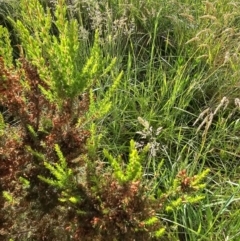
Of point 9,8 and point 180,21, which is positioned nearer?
point 180,21

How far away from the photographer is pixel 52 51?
5.01 feet

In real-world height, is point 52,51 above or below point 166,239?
above

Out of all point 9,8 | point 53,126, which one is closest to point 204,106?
point 53,126

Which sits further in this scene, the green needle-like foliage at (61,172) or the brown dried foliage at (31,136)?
the brown dried foliage at (31,136)

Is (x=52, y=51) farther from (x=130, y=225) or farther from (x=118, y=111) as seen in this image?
(x=118, y=111)

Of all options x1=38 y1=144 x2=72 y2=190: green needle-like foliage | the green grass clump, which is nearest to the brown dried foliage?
the green grass clump

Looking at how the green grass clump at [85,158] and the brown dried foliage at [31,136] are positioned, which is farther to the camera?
the brown dried foliage at [31,136]

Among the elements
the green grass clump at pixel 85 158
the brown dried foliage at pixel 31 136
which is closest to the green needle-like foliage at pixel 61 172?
the green grass clump at pixel 85 158

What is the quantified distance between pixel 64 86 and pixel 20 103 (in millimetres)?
192

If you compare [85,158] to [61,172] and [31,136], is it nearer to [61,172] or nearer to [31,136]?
[61,172]

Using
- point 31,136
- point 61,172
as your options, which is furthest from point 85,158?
point 31,136

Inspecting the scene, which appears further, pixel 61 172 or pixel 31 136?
pixel 31 136

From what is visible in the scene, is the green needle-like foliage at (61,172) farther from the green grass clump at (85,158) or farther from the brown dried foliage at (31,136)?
the brown dried foliage at (31,136)

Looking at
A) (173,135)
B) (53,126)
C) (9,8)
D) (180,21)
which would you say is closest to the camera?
(53,126)
